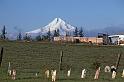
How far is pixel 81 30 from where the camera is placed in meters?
156

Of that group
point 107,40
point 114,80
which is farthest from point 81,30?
point 114,80

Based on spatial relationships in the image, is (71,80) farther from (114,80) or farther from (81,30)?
(81,30)

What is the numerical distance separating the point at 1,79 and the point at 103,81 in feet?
14.2

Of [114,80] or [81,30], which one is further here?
[81,30]

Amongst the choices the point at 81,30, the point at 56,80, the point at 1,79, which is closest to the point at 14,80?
the point at 1,79

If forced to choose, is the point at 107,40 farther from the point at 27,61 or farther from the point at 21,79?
the point at 21,79

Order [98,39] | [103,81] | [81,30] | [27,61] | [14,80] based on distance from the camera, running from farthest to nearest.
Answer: [81,30]
[98,39]
[27,61]
[103,81]
[14,80]

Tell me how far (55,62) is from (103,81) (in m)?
12.9

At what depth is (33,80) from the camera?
17.3m

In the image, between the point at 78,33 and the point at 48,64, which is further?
the point at 78,33

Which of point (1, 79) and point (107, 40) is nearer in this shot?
point (1, 79)

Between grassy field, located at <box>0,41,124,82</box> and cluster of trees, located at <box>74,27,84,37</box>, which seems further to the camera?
cluster of trees, located at <box>74,27,84,37</box>

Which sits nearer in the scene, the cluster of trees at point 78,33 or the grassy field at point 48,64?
the grassy field at point 48,64

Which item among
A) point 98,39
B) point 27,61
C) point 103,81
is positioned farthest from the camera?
point 98,39
